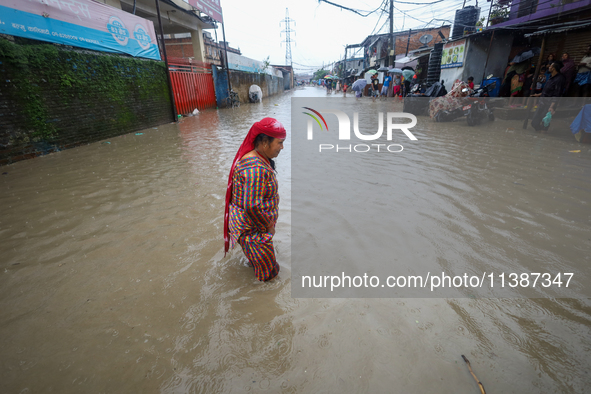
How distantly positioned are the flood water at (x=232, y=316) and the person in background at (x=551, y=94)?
155 inches

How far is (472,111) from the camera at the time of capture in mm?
8641

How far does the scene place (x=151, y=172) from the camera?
4.98 metres

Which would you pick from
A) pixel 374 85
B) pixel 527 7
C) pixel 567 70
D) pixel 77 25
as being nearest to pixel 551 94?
pixel 567 70

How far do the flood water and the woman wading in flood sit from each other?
1.16 feet

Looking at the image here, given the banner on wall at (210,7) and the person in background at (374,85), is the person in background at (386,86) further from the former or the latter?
the banner on wall at (210,7)

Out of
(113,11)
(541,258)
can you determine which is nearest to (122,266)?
(541,258)

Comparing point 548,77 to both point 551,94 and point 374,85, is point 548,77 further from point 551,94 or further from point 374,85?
point 374,85

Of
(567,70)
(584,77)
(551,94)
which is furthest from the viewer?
(584,77)

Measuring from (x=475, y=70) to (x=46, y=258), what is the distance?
1609 centimetres

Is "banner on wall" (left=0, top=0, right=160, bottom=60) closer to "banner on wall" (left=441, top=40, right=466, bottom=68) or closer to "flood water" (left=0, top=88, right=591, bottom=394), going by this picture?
"flood water" (left=0, top=88, right=591, bottom=394)

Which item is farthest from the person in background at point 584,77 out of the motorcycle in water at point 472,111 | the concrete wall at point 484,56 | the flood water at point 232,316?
the flood water at point 232,316

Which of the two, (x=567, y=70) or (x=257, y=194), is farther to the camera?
(x=567, y=70)

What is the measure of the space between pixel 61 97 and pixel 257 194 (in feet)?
24.1

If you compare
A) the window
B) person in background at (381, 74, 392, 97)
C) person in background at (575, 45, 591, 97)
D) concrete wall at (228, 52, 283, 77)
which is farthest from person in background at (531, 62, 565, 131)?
concrete wall at (228, 52, 283, 77)
